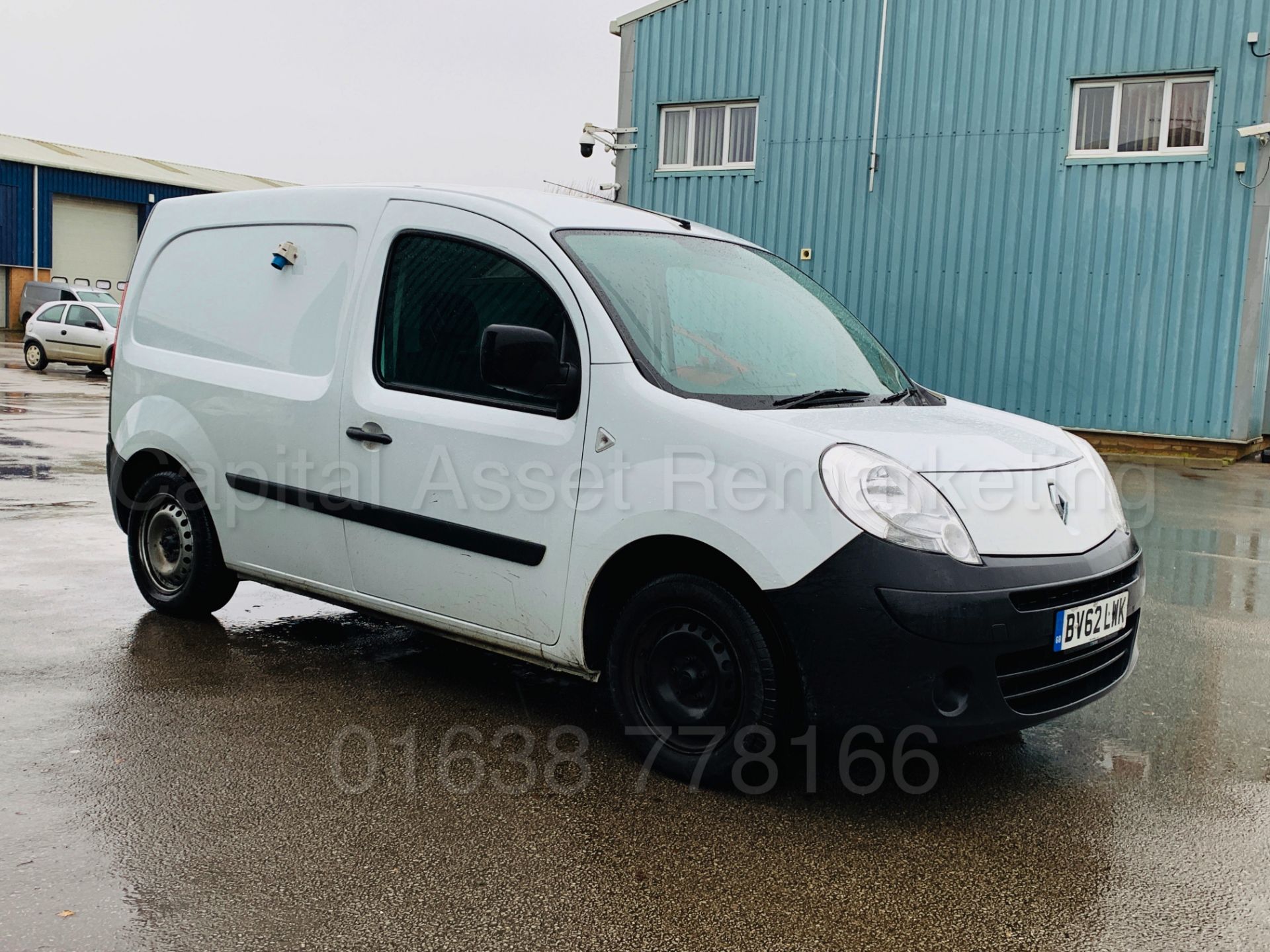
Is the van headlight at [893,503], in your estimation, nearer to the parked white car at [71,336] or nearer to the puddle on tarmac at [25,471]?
the puddle on tarmac at [25,471]

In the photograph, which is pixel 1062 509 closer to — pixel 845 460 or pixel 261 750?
pixel 845 460

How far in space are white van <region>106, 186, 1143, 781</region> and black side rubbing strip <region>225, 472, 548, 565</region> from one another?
0.5 inches

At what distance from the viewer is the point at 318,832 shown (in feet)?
10.8

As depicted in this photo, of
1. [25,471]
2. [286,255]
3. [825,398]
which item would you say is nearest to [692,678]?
[825,398]

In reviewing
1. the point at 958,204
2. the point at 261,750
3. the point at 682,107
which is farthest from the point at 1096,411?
the point at 261,750

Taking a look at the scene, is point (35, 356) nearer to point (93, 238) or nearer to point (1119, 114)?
point (1119, 114)

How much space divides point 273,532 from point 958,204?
41.1ft

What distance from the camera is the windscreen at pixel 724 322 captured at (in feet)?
13.0

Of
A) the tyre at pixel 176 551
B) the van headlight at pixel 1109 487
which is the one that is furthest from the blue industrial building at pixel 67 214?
the van headlight at pixel 1109 487

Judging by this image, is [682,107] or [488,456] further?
[682,107]

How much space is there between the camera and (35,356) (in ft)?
87.0

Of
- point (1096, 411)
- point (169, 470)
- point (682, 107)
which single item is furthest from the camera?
point (682, 107)

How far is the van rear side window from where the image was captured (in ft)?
15.5

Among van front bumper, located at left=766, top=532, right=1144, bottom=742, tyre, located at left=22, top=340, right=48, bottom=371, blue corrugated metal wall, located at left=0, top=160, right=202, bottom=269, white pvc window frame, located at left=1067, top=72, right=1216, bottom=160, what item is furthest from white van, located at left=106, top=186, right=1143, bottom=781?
blue corrugated metal wall, located at left=0, top=160, right=202, bottom=269
